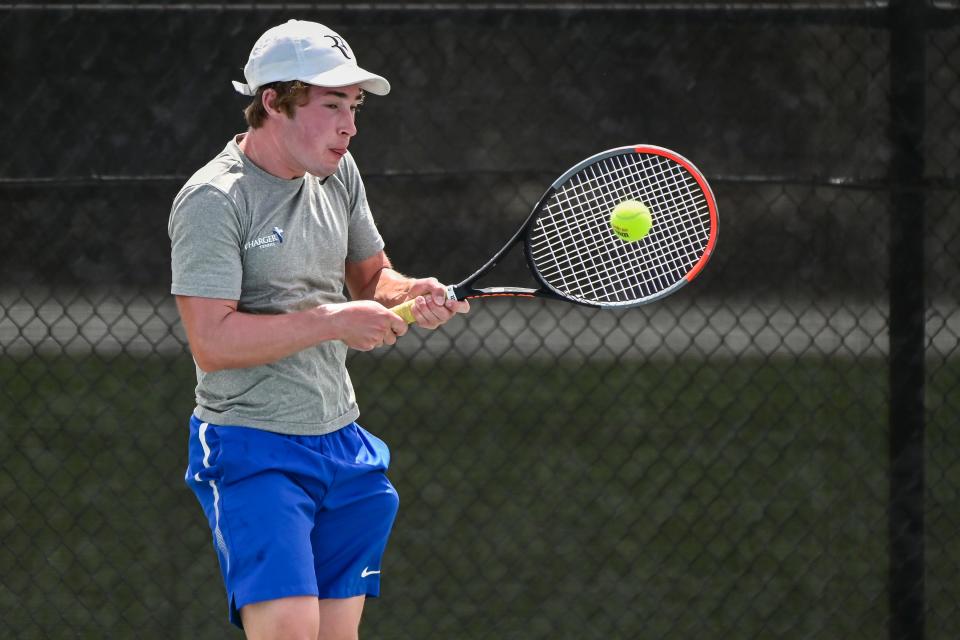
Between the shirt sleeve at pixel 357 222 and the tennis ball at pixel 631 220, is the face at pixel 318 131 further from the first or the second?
the tennis ball at pixel 631 220

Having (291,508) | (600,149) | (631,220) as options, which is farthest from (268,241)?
(600,149)

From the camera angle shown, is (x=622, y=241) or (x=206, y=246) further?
(x=622, y=241)

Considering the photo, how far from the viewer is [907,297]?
3375 mm

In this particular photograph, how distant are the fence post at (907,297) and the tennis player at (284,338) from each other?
58.2 inches

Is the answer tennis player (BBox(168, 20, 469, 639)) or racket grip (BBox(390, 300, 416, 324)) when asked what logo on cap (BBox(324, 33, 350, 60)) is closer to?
tennis player (BBox(168, 20, 469, 639))

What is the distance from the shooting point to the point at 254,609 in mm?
2297

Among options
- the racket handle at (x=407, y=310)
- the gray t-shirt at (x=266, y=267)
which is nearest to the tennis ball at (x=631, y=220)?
the racket handle at (x=407, y=310)

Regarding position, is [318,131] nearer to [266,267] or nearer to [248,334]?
[266,267]

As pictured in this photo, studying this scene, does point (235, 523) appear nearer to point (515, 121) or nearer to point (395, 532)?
point (515, 121)

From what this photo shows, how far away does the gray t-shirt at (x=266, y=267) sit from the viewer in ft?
7.30

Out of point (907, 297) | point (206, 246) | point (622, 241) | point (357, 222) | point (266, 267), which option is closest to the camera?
point (206, 246)

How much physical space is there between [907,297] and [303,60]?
1796 mm

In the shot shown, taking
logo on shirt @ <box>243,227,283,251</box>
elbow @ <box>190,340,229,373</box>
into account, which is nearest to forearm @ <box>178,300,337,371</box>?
Result: elbow @ <box>190,340,229,373</box>

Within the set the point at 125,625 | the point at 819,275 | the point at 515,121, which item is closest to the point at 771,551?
the point at 819,275
